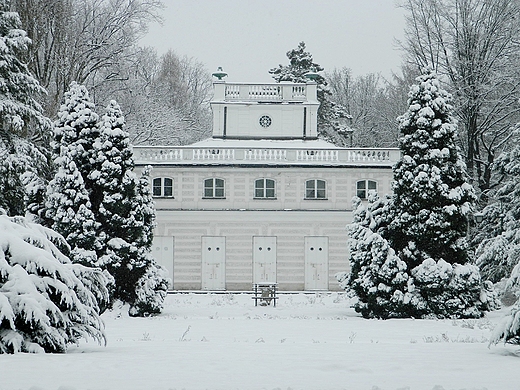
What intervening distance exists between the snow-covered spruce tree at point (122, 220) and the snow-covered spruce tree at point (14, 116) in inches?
77.0

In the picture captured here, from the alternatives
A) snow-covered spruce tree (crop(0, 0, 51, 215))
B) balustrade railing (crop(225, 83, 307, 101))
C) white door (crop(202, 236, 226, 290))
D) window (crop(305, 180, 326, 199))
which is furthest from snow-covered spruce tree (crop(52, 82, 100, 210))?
balustrade railing (crop(225, 83, 307, 101))

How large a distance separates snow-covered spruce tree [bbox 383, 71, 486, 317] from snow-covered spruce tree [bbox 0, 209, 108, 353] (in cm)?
1271

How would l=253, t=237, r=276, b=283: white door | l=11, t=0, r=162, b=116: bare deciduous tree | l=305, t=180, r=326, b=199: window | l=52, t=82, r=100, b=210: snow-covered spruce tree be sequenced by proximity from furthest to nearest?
l=305, t=180, r=326, b=199: window < l=253, t=237, r=276, b=283: white door < l=11, t=0, r=162, b=116: bare deciduous tree < l=52, t=82, r=100, b=210: snow-covered spruce tree

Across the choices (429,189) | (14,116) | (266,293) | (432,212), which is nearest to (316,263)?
(266,293)

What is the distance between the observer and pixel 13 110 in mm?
23109

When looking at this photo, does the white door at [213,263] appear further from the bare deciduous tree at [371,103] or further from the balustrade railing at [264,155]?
the bare deciduous tree at [371,103]

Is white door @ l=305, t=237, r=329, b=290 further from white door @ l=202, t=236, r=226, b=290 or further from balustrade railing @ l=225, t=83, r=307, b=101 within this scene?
balustrade railing @ l=225, t=83, r=307, b=101

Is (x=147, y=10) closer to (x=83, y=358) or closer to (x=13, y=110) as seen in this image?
(x=13, y=110)

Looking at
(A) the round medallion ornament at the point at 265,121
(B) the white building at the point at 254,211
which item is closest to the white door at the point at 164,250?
(B) the white building at the point at 254,211

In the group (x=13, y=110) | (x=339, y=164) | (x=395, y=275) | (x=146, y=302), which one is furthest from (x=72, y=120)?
(x=339, y=164)

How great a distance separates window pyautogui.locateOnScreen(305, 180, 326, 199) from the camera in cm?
3703

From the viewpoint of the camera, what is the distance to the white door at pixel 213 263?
36531 mm

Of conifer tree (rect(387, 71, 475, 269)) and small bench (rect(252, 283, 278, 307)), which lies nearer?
conifer tree (rect(387, 71, 475, 269))

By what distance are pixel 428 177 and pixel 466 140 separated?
17.7 meters
